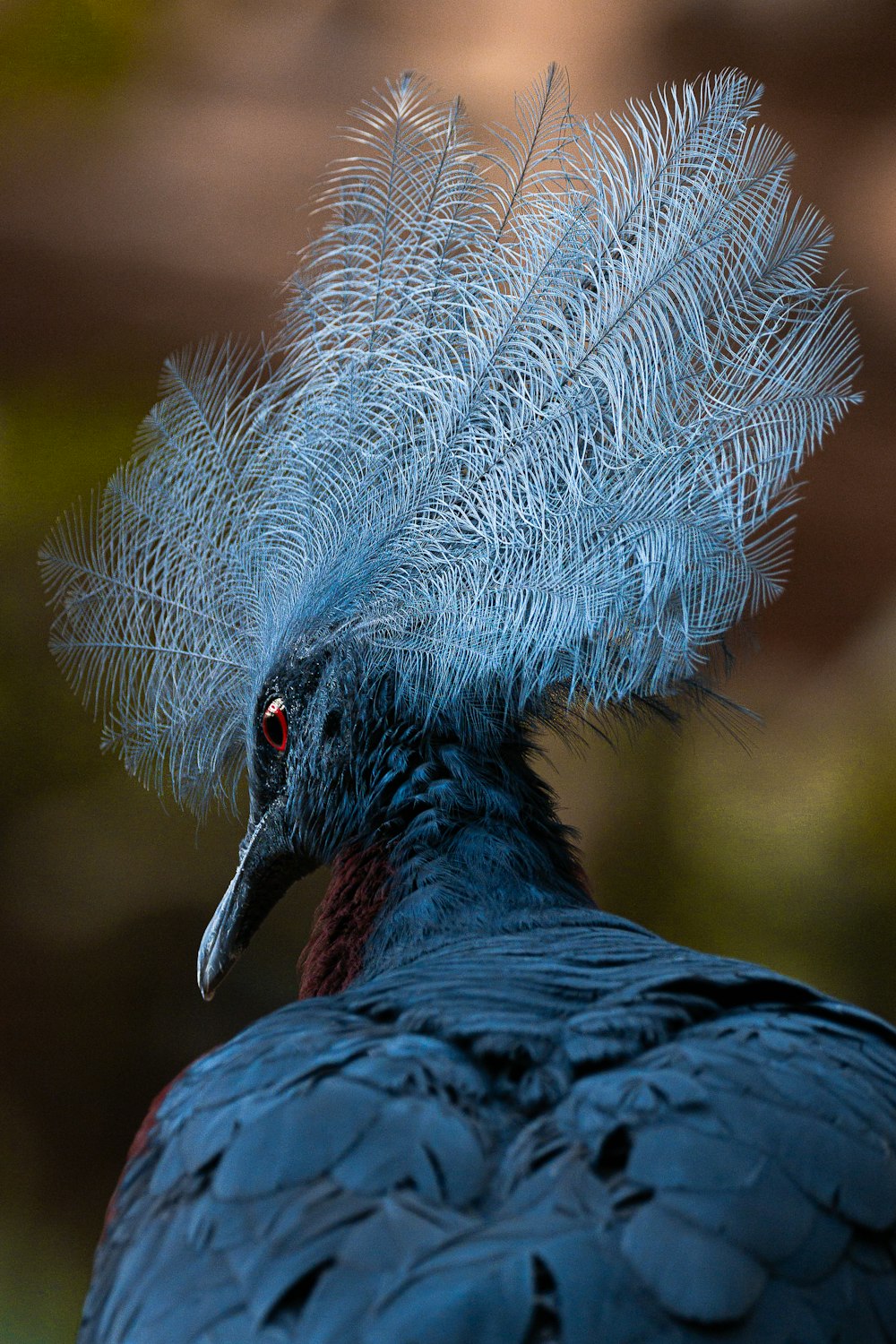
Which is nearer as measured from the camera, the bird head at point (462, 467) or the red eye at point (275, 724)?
the bird head at point (462, 467)

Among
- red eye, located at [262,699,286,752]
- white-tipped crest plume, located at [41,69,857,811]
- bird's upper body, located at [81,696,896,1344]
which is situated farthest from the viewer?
red eye, located at [262,699,286,752]

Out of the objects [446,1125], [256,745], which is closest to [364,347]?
[256,745]

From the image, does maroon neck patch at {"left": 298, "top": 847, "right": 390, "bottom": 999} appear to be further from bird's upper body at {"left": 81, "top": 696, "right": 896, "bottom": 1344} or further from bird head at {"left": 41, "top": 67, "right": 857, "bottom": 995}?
bird's upper body at {"left": 81, "top": 696, "right": 896, "bottom": 1344}

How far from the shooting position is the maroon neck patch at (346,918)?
111 centimetres

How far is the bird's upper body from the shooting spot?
581 millimetres

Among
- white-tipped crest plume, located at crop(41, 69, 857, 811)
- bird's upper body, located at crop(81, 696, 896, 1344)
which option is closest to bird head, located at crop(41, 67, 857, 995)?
white-tipped crest plume, located at crop(41, 69, 857, 811)

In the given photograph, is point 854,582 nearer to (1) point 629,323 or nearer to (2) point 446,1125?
(1) point 629,323

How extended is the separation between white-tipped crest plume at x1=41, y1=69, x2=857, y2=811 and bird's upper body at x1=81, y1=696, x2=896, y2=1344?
1.01 ft

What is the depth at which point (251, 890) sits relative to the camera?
4.22 feet

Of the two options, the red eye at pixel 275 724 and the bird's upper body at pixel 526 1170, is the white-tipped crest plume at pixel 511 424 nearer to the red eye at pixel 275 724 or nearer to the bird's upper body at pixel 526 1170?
the red eye at pixel 275 724

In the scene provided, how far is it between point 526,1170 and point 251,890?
69 cm

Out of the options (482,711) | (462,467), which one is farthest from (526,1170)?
(462,467)

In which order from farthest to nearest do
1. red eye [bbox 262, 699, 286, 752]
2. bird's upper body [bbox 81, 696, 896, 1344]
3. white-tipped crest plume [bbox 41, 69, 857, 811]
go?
red eye [bbox 262, 699, 286, 752], white-tipped crest plume [bbox 41, 69, 857, 811], bird's upper body [bbox 81, 696, 896, 1344]

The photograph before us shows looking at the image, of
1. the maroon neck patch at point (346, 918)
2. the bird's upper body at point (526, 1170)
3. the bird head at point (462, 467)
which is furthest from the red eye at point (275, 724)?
the bird's upper body at point (526, 1170)
